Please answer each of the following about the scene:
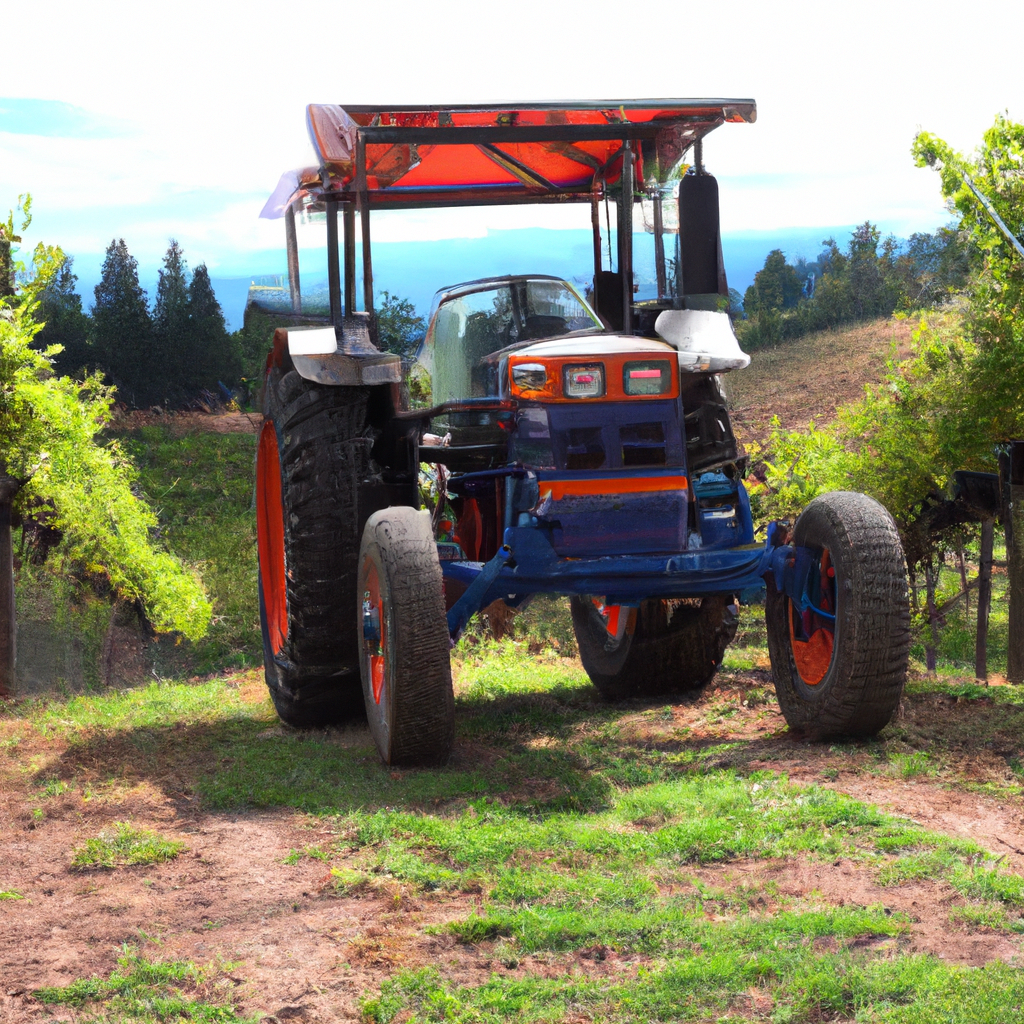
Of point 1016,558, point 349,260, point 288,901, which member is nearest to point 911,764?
point 288,901

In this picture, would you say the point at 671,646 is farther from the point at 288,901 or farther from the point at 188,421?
the point at 188,421

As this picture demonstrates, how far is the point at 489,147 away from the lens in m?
7.13

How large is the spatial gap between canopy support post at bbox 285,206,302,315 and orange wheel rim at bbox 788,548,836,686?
10.3 feet

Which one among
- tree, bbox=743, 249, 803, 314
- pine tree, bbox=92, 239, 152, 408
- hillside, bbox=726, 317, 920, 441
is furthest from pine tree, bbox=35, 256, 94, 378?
tree, bbox=743, 249, 803, 314

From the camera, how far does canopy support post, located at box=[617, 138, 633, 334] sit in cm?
709

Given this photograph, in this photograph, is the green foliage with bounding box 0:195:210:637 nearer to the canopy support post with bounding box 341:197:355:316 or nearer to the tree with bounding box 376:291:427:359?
the tree with bounding box 376:291:427:359

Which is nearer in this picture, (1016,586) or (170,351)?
(1016,586)

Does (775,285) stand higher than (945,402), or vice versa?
(775,285)

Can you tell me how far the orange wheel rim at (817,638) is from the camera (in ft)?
18.9

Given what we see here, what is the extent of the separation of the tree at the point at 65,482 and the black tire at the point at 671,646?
5.10 m

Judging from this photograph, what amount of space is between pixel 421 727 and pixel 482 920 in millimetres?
1724

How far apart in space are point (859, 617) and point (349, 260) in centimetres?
316

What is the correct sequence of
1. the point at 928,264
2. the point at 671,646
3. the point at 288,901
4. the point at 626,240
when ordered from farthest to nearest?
the point at 928,264, the point at 671,646, the point at 626,240, the point at 288,901

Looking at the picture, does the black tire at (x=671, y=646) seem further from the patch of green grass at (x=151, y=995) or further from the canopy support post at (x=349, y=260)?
the patch of green grass at (x=151, y=995)
